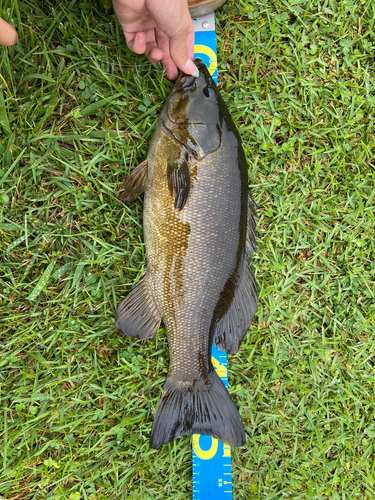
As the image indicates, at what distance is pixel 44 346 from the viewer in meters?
2.26

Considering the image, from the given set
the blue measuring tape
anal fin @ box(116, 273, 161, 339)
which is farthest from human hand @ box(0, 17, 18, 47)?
anal fin @ box(116, 273, 161, 339)

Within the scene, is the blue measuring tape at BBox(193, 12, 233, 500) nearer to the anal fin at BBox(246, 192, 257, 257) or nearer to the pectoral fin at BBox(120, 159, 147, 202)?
the anal fin at BBox(246, 192, 257, 257)

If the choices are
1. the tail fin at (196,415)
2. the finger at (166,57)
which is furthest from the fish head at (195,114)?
the tail fin at (196,415)

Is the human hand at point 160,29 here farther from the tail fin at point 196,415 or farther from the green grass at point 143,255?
the tail fin at point 196,415

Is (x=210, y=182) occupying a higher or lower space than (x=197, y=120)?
lower

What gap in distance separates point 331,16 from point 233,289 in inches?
93.1

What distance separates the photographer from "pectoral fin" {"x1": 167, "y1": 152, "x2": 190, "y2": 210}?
204 cm

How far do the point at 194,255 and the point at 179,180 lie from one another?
48cm

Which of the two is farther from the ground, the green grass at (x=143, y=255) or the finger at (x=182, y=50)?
the finger at (x=182, y=50)

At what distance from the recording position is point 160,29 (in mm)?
2002

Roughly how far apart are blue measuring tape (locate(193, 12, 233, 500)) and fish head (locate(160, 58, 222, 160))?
15.8 inches

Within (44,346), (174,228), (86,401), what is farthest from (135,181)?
(86,401)

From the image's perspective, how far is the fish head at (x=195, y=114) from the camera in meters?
2.08

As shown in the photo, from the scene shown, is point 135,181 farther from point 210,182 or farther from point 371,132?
point 371,132
